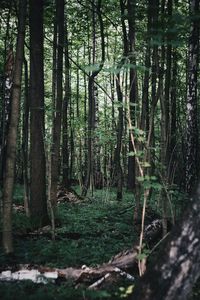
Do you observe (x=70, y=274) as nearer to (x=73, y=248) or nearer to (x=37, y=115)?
(x=73, y=248)

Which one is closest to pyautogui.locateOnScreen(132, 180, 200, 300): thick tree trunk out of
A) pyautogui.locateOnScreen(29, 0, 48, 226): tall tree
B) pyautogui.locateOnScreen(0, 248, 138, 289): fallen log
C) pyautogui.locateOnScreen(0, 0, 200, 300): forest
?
pyautogui.locateOnScreen(0, 0, 200, 300): forest

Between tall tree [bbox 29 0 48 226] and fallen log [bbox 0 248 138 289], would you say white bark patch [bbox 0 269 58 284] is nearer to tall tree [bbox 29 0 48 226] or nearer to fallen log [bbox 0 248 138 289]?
fallen log [bbox 0 248 138 289]

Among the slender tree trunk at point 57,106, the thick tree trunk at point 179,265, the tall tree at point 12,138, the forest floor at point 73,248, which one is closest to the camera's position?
the thick tree trunk at point 179,265

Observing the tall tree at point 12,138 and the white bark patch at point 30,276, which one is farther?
the tall tree at point 12,138

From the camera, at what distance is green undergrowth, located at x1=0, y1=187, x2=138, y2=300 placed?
14.0 feet

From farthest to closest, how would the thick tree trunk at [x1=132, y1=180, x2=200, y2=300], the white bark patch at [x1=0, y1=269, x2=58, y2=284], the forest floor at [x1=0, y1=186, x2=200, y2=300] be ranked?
the white bark patch at [x1=0, y1=269, x2=58, y2=284] → the forest floor at [x1=0, y1=186, x2=200, y2=300] → the thick tree trunk at [x1=132, y1=180, x2=200, y2=300]

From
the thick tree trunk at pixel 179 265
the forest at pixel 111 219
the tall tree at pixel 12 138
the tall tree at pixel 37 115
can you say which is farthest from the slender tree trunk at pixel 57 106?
the thick tree trunk at pixel 179 265

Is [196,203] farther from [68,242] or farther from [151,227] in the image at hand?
[68,242]

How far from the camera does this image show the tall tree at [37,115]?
8656mm

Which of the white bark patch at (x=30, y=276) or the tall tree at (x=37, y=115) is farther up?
the tall tree at (x=37, y=115)

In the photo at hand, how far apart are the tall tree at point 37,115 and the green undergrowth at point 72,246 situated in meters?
0.43

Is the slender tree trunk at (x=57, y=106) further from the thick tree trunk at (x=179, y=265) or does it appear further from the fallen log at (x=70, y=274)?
the thick tree trunk at (x=179, y=265)

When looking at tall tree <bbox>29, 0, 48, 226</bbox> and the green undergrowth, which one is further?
tall tree <bbox>29, 0, 48, 226</bbox>

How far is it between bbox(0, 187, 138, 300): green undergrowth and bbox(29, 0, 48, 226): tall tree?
1.42 ft
